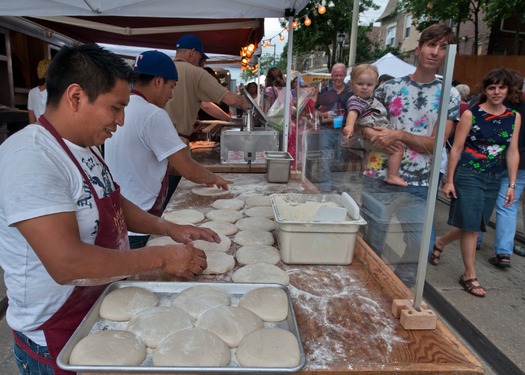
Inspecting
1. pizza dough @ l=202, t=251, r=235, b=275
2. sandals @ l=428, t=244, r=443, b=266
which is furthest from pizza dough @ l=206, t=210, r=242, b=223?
sandals @ l=428, t=244, r=443, b=266

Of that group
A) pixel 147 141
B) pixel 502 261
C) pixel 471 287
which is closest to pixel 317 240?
pixel 147 141

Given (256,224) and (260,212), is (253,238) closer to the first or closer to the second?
(256,224)

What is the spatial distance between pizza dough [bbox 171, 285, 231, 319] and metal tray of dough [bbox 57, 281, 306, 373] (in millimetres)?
26

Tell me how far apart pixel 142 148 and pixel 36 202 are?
1286 mm

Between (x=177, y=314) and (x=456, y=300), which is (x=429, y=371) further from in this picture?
(x=456, y=300)

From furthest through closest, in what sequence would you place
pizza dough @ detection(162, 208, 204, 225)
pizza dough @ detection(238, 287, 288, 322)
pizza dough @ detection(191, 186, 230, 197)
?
pizza dough @ detection(191, 186, 230, 197) → pizza dough @ detection(162, 208, 204, 225) → pizza dough @ detection(238, 287, 288, 322)

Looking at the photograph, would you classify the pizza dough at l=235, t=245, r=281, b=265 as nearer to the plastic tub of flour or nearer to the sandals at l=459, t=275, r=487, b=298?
the plastic tub of flour

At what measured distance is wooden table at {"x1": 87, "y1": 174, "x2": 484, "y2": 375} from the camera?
3.45 ft

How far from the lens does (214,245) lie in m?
1.84

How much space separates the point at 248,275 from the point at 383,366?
2.14ft

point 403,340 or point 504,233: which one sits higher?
point 403,340

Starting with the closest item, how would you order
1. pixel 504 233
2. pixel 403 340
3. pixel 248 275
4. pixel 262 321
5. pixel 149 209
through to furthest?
pixel 403 340, pixel 262 321, pixel 248 275, pixel 149 209, pixel 504 233

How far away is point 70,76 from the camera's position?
1130mm

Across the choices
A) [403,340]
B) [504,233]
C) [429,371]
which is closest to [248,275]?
[403,340]
